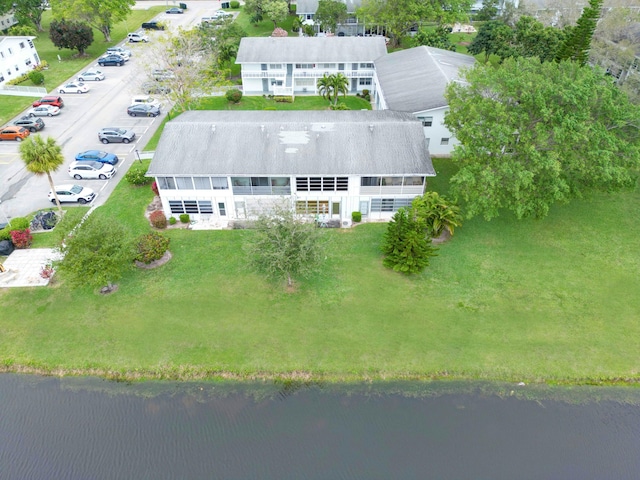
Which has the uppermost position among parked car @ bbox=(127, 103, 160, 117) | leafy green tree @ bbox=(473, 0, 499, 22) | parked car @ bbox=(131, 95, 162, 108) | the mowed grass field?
leafy green tree @ bbox=(473, 0, 499, 22)

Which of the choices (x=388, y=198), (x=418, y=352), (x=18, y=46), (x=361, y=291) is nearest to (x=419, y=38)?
(x=388, y=198)

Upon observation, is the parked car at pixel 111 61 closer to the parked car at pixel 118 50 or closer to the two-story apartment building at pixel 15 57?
the parked car at pixel 118 50

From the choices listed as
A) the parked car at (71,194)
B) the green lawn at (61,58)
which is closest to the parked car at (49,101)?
the green lawn at (61,58)

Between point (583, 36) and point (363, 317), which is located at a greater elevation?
point (583, 36)

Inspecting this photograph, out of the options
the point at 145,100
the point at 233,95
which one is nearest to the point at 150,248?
the point at 233,95

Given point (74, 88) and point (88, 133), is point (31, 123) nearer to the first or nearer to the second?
point (88, 133)

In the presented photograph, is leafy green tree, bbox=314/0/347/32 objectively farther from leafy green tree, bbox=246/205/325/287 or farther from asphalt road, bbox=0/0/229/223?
leafy green tree, bbox=246/205/325/287

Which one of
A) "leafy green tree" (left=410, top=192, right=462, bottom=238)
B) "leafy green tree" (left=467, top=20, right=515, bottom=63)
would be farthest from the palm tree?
"leafy green tree" (left=467, top=20, right=515, bottom=63)
